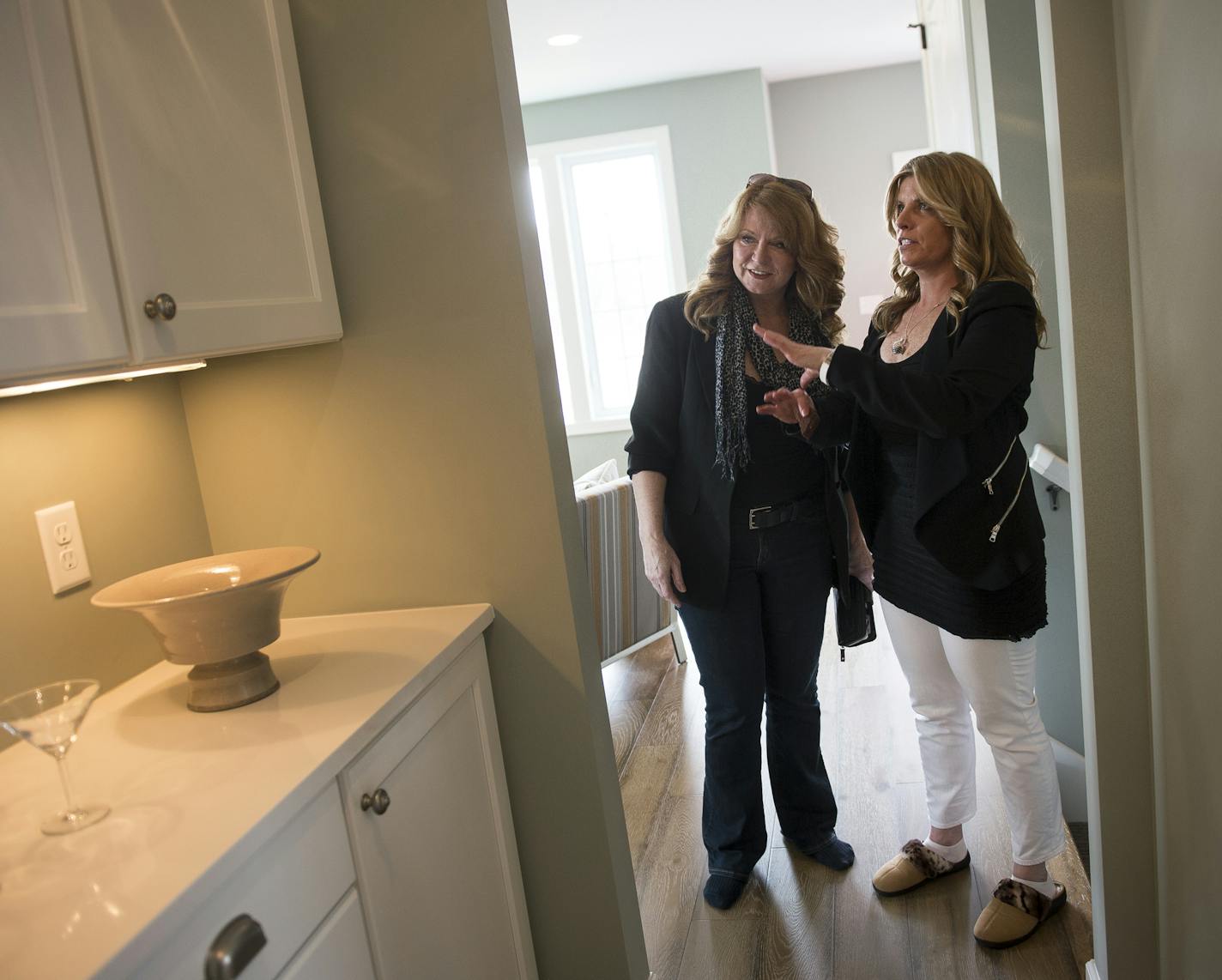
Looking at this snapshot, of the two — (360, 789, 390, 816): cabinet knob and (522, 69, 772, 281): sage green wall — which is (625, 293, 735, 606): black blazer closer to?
(360, 789, 390, 816): cabinet knob

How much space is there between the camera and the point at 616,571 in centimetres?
361

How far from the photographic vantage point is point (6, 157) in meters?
1.14

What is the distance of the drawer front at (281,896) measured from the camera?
990 mm

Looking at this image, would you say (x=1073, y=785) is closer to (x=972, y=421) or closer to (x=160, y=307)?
(x=972, y=421)

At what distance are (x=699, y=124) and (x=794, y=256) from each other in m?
4.51

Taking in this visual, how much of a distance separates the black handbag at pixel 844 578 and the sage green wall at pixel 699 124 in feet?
13.8

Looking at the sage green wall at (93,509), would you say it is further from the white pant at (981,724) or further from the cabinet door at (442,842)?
the white pant at (981,724)

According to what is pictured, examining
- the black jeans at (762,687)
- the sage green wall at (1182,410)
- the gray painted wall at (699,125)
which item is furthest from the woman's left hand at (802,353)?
the gray painted wall at (699,125)

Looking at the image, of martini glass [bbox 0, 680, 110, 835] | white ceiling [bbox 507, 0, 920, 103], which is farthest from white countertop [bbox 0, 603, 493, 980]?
white ceiling [bbox 507, 0, 920, 103]

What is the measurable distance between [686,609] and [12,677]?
1.29m

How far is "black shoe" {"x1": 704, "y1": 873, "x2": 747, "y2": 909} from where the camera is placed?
7.73 feet

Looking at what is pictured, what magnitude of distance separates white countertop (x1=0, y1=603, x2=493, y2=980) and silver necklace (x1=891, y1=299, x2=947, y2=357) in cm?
92

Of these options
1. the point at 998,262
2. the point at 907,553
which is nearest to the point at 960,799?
the point at 907,553

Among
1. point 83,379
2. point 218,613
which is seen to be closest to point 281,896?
point 218,613
